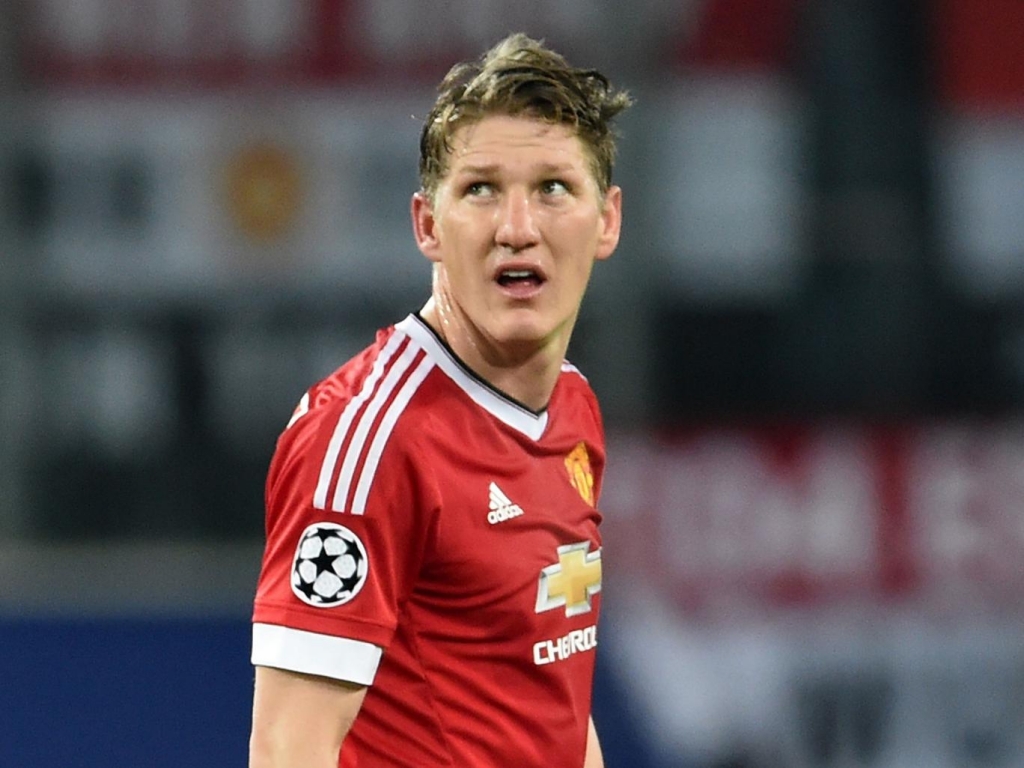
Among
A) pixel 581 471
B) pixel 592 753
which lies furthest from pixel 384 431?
pixel 592 753

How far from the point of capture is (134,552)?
16.1ft

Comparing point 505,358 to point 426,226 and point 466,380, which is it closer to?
point 466,380

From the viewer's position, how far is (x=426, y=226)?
7.56 ft

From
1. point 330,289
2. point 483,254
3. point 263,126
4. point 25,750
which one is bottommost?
point 25,750

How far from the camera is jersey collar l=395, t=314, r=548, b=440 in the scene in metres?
2.29

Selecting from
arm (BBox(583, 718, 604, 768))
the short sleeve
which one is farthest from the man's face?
arm (BBox(583, 718, 604, 768))

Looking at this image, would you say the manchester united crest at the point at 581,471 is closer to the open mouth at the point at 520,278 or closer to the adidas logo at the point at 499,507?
the adidas logo at the point at 499,507

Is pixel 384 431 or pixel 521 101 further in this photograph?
pixel 521 101

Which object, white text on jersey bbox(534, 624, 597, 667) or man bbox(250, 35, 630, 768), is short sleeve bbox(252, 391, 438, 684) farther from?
white text on jersey bbox(534, 624, 597, 667)

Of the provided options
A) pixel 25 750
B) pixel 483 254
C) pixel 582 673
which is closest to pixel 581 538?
pixel 582 673

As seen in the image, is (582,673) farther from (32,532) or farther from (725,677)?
(32,532)

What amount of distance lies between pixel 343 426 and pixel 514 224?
1.03ft

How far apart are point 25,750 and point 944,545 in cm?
238

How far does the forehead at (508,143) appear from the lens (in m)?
2.21
